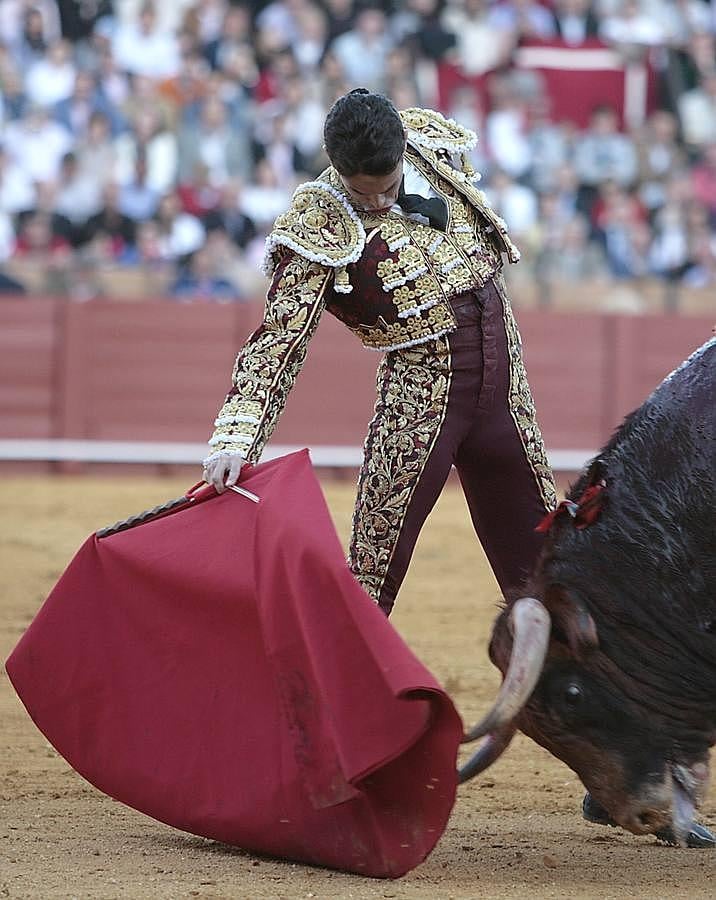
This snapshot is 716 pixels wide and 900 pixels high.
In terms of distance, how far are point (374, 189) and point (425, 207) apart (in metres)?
0.17

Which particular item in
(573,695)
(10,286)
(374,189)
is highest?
(374,189)

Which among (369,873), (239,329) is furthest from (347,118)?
(239,329)

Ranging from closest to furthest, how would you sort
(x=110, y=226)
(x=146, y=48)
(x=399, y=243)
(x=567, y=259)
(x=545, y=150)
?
1. (x=399, y=243)
2. (x=110, y=226)
3. (x=567, y=259)
4. (x=146, y=48)
5. (x=545, y=150)

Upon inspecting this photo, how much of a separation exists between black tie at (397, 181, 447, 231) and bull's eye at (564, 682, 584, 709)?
89cm

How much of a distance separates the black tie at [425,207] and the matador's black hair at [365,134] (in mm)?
218

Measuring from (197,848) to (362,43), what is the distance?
24.4 feet

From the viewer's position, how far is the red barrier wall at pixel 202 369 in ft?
29.3

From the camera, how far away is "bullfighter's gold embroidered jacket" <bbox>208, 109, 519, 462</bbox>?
2.93m

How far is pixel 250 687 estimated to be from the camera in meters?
2.84

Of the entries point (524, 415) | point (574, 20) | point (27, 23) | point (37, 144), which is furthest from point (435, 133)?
point (574, 20)

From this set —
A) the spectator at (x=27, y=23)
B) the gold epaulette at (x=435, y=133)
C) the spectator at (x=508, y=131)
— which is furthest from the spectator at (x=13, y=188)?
the gold epaulette at (x=435, y=133)

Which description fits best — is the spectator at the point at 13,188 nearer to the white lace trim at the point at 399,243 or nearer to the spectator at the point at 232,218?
the spectator at the point at 232,218

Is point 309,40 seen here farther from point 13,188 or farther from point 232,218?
point 13,188

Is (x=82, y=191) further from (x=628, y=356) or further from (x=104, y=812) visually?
(x=104, y=812)
